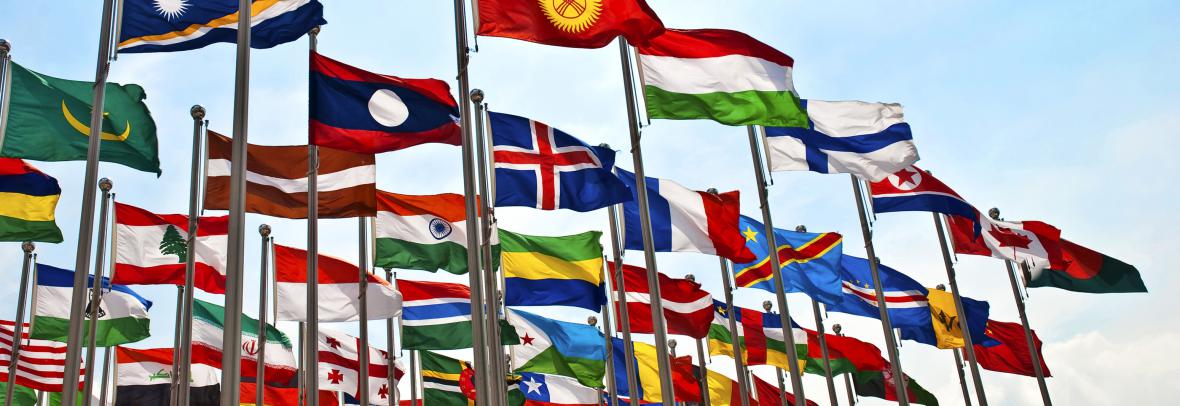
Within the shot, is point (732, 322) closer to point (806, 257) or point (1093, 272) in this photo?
point (806, 257)

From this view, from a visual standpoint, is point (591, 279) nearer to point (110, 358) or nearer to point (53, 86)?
point (53, 86)

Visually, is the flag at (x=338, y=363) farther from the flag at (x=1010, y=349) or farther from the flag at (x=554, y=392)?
the flag at (x=1010, y=349)

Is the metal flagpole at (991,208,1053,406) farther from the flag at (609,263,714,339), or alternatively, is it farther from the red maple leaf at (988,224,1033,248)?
the flag at (609,263,714,339)

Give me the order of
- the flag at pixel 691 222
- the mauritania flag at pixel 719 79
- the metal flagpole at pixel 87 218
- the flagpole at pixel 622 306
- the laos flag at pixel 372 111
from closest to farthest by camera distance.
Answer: the metal flagpole at pixel 87 218
the laos flag at pixel 372 111
the flagpole at pixel 622 306
the mauritania flag at pixel 719 79
the flag at pixel 691 222

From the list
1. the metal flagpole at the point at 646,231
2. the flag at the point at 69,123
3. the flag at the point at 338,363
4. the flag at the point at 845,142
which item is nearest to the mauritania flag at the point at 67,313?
the flag at the point at 338,363

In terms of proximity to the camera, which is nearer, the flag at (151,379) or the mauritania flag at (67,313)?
the mauritania flag at (67,313)

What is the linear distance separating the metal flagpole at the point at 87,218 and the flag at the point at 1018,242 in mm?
21023

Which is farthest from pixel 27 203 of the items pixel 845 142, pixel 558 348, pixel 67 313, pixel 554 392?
pixel 845 142

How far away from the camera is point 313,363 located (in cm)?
1573

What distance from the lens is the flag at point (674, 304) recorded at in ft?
80.8

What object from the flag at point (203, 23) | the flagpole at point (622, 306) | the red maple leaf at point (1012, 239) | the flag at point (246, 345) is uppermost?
the flag at point (203, 23)

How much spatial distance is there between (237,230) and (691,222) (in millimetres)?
10506

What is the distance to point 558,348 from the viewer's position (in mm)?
25281

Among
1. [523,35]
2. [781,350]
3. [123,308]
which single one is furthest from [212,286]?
[781,350]
